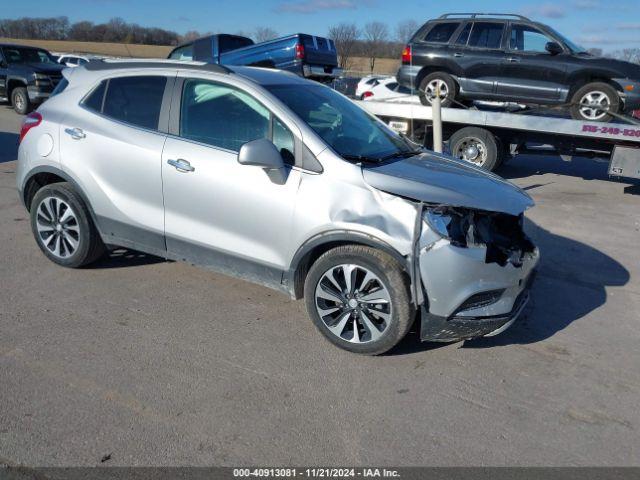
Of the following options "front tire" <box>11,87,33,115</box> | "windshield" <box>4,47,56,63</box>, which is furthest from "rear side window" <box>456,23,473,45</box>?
"windshield" <box>4,47,56,63</box>

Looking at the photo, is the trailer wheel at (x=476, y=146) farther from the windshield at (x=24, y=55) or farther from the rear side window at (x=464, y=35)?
the windshield at (x=24, y=55)

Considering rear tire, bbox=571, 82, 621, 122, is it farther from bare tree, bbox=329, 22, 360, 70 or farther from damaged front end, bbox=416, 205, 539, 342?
bare tree, bbox=329, 22, 360, 70

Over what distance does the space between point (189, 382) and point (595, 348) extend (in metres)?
2.91

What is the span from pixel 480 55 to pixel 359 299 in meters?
7.72

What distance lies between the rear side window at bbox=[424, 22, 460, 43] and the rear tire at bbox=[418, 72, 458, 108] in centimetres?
61

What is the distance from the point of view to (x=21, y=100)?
1666cm

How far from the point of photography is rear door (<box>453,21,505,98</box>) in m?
10.1

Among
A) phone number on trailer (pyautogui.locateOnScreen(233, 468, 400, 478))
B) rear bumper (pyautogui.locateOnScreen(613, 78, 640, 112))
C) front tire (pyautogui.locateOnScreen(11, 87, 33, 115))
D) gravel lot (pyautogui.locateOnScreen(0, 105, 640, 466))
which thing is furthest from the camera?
front tire (pyautogui.locateOnScreen(11, 87, 33, 115))

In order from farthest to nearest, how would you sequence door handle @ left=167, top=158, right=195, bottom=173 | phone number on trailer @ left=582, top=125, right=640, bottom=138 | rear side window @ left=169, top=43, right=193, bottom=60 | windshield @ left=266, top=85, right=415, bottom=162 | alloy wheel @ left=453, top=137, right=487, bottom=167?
1. rear side window @ left=169, top=43, right=193, bottom=60
2. alloy wheel @ left=453, top=137, right=487, bottom=167
3. phone number on trailer @ left=582, top=125, right=640, bottom=138
4. door handle @ left=167, top=158, right=195, bottom=173
5. windshield @ left=266, top=85, right=415, bottom=162

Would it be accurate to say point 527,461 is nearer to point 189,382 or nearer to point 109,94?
point 189,382

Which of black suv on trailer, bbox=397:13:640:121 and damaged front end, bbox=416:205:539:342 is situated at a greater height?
black suv on trailer, bbox=397:13:640:121

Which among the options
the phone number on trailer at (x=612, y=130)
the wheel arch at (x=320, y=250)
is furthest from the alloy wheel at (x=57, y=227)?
the phone number on trailer at (x=612, y=130)

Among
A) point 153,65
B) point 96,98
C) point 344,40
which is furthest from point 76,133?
point 344,40

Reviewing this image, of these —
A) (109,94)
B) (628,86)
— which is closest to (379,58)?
(628,86)
